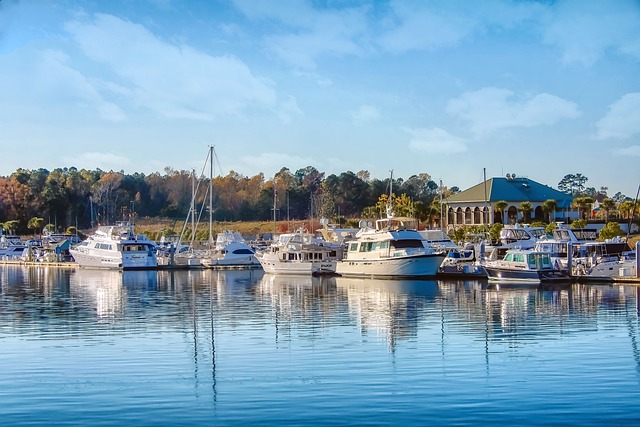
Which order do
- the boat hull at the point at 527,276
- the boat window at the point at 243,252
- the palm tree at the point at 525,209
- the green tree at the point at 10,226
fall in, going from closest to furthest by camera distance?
the boat hull at the point at 527,276 < the boat window at the point at 243,252 < the palm tree at the point at 525,209 < the green tree at the point at 10,226

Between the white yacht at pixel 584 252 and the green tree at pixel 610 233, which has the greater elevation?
the green tree at pixel 610 233

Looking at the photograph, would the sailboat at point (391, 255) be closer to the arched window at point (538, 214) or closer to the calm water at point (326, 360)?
the calm water at point (326, 360)

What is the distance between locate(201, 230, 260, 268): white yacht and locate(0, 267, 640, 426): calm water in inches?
1343

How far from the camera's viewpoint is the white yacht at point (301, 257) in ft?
225

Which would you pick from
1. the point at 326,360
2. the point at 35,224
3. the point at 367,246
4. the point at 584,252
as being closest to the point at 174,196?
the point at 35,224

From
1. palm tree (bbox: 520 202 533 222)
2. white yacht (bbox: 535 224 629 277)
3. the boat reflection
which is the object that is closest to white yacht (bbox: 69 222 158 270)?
the boat reflection

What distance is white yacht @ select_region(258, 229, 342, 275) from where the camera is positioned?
68.5 meters

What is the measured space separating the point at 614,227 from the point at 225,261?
31.9m

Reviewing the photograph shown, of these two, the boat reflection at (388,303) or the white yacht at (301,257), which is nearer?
the boat reflection at (388,303)

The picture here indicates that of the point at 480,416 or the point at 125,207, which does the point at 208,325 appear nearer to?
the point at 480,416

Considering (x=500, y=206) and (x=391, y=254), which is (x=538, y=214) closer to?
(x=500, y=206)

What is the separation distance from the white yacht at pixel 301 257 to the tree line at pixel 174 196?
50605 millimetres

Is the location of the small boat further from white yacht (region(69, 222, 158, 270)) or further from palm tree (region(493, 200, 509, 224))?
palm tree (region(493, 200, 509, 224))

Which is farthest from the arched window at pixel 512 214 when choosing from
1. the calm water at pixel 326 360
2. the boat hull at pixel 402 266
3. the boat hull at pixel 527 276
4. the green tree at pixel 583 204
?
the calm water at pixel 326 360
